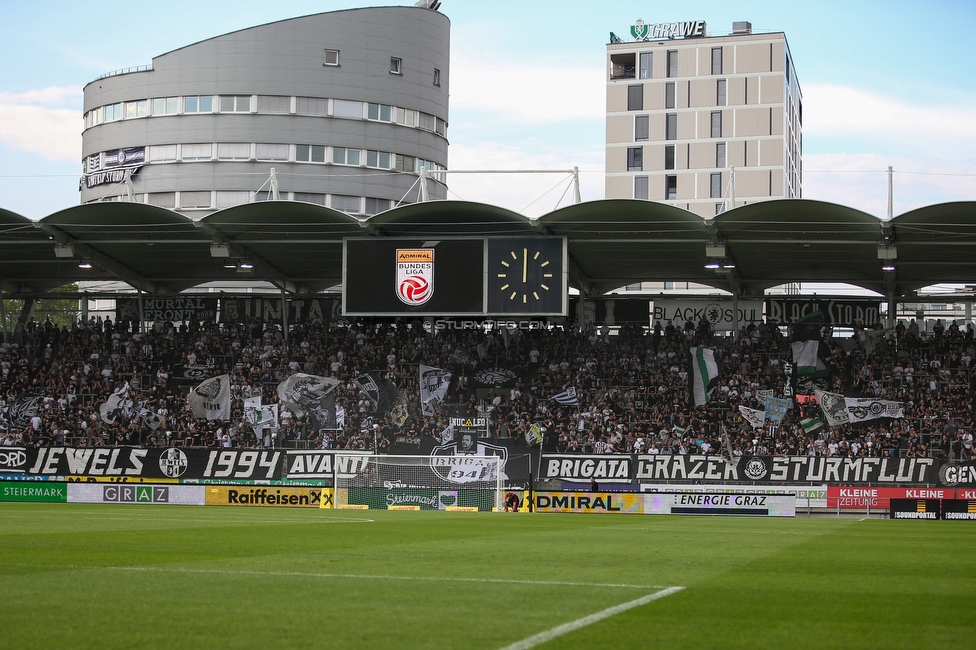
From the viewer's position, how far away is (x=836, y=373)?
1560 inches

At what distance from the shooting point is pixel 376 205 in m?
79.6

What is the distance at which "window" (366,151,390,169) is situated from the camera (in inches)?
3120

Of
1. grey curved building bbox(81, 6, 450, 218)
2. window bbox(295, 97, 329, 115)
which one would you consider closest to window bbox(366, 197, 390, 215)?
grey curved building bbox(81, 6, 450, 218)

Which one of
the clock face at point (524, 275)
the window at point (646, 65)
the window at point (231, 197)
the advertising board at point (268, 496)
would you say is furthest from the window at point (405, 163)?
the advertising board at point (268, 496)

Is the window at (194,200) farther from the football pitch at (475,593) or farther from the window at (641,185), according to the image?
the football pitch at (475,593)

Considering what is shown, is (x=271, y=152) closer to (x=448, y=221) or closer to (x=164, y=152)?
(x=164, y=152)

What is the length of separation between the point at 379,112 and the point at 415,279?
44.8 metres

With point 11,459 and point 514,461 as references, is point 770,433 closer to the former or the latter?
point 514,461

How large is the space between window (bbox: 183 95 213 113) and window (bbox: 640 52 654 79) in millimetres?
39355

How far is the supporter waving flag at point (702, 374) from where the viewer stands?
39.6 meters

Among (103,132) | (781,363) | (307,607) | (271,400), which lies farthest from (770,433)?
(103,132)

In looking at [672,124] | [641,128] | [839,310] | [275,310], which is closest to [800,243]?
[839,310]

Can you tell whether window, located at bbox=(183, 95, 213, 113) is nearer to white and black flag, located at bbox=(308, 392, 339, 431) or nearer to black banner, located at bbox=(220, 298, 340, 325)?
black banner, located at bbox=(220, 298, 340, 325)

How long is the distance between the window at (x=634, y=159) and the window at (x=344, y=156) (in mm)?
28409
